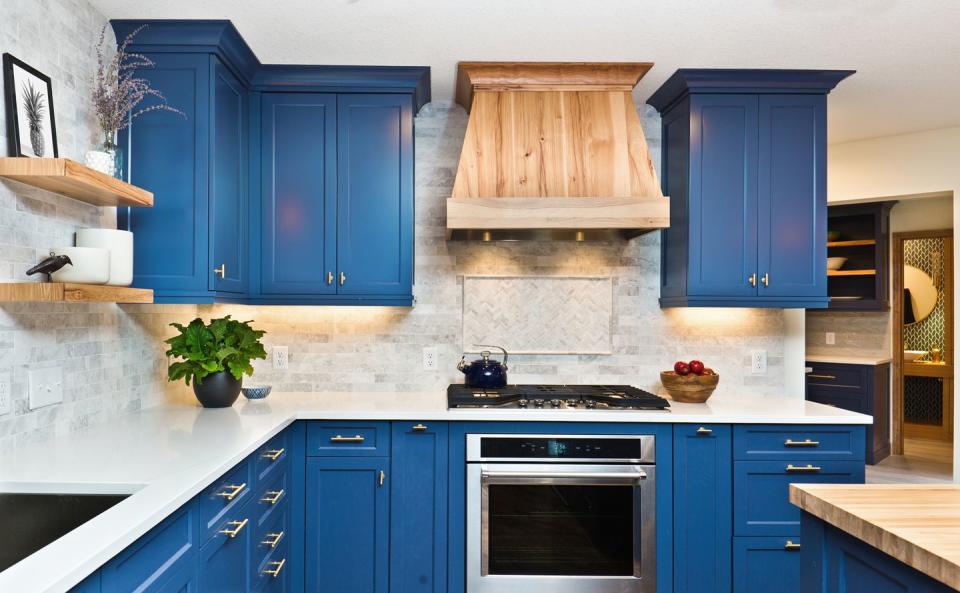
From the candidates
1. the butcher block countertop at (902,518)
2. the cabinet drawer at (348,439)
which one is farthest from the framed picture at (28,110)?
the butcher block countertop at (902,518)

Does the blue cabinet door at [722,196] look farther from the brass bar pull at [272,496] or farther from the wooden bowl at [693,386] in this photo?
the brass bar pull at [272,496]

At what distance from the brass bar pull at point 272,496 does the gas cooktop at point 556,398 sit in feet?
2.53

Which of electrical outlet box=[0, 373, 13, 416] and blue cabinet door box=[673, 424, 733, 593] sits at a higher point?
electrical outlet box=[0, 373, 13, 416]

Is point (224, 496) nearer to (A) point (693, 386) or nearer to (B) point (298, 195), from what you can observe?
(B) point (298, 195)

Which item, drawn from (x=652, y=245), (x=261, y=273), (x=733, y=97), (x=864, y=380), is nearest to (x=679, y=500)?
(x=652, y=245)

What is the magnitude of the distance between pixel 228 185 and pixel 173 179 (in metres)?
0.25

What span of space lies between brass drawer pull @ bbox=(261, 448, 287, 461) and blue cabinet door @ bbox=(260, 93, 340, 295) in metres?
0.81

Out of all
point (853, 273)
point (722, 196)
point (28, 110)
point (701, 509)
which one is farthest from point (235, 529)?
point (853, 273)

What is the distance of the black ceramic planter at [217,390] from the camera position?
258 centimetres

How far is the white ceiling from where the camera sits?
2.26 m

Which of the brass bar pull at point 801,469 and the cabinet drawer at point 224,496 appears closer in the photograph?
the cabinet drawer at point 224,496

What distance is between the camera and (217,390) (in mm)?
2594

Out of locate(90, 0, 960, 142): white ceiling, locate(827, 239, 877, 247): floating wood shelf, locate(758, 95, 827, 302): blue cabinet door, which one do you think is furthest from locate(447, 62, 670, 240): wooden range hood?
locate(827, 239, 877, 247): floating wood shelf

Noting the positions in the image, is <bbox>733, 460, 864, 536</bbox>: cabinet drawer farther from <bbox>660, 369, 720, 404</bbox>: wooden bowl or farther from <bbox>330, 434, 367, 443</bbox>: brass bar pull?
<bbox>330, 434, 367, 443</bbox>: brass bar pull
